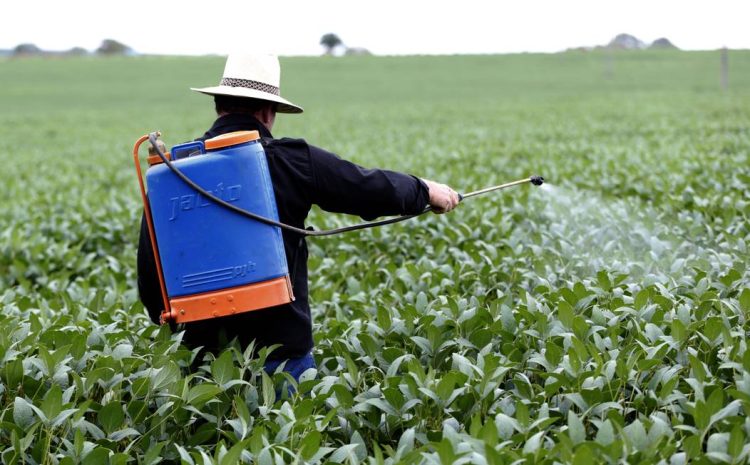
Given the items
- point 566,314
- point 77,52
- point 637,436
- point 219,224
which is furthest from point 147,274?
point 77,52

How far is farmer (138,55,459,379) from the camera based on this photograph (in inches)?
139

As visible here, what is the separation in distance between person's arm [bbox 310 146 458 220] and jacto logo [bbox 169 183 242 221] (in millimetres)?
400

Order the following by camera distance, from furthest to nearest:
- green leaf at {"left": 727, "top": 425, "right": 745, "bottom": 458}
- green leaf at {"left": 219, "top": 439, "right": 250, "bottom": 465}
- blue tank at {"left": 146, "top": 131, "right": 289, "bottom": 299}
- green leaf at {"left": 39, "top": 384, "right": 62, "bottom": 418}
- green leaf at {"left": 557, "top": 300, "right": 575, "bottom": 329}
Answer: green leaf at {"left": 557, "top": 300, "right": 575, "bottom": 329} < blue tank at {"left": 146, "top": 131, "right": 289, "bottom": 299} < green leaf at {"left": 39, "top": 384, "right": 62, "bottom": 418} < green leaf at {"left": 219, "top": 439, "right": 250, "bottom": 465} < green leaf at {"left": 727, "top": 425, "right": 745, "bottom": 458}

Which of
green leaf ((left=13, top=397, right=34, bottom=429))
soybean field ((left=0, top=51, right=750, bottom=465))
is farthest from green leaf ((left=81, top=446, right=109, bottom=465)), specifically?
green leaf ((left=13, top=397, right=34, bottom=429))

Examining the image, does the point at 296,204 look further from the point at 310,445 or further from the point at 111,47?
the point at 111,47

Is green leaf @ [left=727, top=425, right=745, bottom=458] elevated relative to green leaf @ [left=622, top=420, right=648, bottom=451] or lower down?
elevated

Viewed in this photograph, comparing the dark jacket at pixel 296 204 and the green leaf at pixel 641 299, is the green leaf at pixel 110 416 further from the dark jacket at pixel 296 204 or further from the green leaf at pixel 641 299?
the green leaf at pixel 641 299

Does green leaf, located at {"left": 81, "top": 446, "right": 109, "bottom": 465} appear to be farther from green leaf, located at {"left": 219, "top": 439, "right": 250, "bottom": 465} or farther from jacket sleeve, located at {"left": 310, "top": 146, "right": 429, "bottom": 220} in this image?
jacket sleeve, located at {"left": 310, "top": 146, "right": 429, "bottom": 220}

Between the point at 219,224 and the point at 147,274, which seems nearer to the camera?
the point at 219,224

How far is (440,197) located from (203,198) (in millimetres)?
1118

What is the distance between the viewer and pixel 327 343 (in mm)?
4086

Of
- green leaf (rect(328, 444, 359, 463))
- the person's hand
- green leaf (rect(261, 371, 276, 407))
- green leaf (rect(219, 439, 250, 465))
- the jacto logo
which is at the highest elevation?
the jacto logo

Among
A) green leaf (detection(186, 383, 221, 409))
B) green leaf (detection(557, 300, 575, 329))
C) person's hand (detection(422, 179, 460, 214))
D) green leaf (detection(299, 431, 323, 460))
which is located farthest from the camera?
person's hand (detection(422, 179, 460, 214))

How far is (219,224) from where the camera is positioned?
3.27 metres
